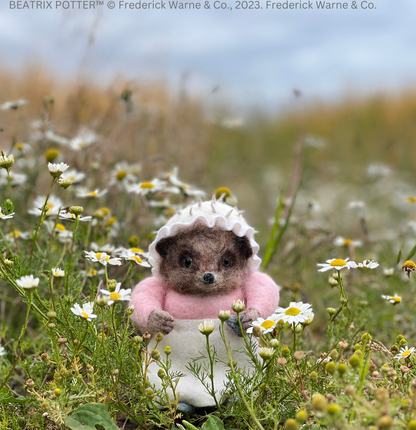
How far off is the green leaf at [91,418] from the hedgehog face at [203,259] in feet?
1.78

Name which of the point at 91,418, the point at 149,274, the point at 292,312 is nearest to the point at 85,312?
the point at 91,418

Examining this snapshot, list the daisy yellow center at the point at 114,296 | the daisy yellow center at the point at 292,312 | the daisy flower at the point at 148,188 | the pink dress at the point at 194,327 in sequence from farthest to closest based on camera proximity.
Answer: the daisy flower at the point at 148,188 → the pink dress at the point at 194,327 → the daisy yellow center at the point at 292,312 → the daisy yellow center at the point at 114,296

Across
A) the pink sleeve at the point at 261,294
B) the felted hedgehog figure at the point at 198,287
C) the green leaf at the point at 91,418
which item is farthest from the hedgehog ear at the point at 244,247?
the green leaf at the point at 91,418

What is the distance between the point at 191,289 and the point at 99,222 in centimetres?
85

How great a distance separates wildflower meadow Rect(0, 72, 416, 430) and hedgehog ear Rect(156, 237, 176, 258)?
0.09 metres

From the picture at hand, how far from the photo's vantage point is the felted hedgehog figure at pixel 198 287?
1.81m

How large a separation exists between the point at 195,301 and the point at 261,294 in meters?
0.27

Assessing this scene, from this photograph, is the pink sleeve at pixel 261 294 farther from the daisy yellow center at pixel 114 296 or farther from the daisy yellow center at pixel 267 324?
the daisy yellow center at pixel 114 296

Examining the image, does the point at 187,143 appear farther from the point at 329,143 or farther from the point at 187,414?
the point at 329,143

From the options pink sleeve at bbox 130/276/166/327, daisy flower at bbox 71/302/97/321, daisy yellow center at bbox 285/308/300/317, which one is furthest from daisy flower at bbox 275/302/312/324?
daisy flower at bbox 71/302/97/321

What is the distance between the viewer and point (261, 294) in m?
1.93

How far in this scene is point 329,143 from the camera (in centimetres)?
938

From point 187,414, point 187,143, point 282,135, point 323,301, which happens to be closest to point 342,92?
point 282,135

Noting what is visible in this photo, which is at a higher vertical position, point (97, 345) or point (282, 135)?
point (97, 345)
